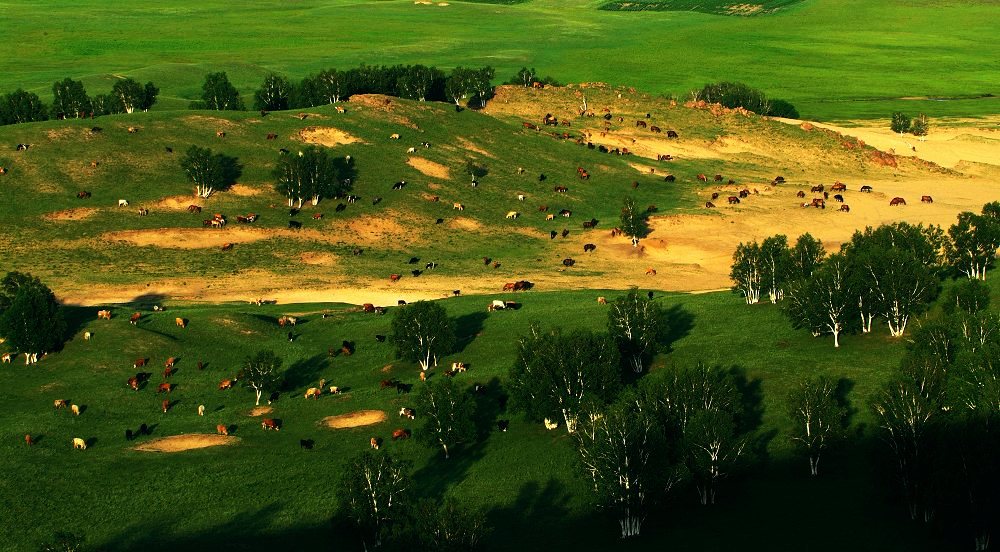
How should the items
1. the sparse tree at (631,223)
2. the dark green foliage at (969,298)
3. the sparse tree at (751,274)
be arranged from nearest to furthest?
the dark green foliage at (969,298)
the sparse tree at (751,274)
the sparse tree at (631,223)

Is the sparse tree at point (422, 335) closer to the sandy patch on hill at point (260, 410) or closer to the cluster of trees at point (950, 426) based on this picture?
the sandy patch on hill at point (260, 410)

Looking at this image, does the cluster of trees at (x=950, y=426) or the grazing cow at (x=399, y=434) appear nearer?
the cluster of trees at (x=950, y=426)

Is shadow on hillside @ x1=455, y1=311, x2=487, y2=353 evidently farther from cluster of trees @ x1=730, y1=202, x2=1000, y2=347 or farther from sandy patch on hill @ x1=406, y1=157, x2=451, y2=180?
sandy patch on hill @ x1=406, y1=157, x2=451, y2=180

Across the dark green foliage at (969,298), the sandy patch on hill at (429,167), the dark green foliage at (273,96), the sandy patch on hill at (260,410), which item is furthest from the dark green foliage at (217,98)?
the dark green foliage at (969,298)

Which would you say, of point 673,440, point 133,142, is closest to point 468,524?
point 673,440

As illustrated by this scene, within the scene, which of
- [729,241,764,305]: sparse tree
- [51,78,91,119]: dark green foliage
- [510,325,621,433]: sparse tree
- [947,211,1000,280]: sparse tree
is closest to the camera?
[510,325,621,433]: sparse tree

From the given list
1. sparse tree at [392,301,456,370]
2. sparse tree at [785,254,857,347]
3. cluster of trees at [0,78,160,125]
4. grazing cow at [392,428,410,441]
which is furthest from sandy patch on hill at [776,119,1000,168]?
grazing cow at [392,428,410,441]

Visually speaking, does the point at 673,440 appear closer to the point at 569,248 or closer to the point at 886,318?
the point at 886,318
